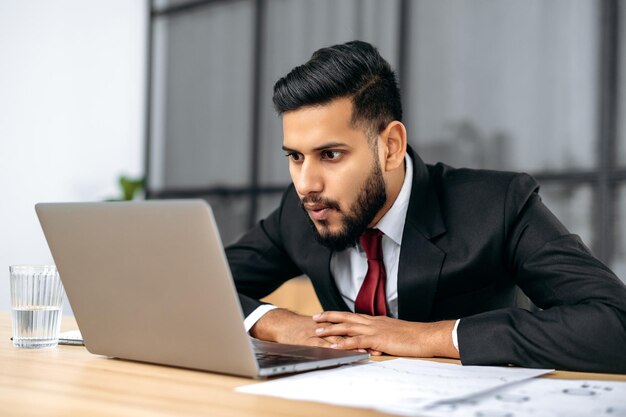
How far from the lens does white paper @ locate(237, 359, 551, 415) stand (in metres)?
0.85

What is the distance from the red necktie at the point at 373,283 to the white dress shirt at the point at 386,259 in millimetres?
28

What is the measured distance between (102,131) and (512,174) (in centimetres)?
419

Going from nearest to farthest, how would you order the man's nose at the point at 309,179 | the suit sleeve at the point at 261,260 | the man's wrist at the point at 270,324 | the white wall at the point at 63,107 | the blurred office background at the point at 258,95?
1. the man's wrist at the point at 270,324
2. the man's nose at the point at 309,179
3. the suit sleeve at the point at 261,260
4. the blurred office background at the point at 258,95
5. the white wall at the point at 63,107

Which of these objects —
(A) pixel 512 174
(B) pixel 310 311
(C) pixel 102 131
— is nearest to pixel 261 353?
(A) pixel 512 174

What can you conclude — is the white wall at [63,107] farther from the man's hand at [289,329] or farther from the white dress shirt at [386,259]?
the man's hand at [289,329]

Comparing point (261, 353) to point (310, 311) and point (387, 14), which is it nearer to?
point (310, 311)

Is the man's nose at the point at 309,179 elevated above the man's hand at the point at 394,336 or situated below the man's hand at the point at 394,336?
above

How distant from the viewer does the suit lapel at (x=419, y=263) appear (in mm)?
1676

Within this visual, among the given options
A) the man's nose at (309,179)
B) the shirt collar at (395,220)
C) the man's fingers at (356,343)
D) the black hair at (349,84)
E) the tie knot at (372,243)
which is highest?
the black hair at (349,84)

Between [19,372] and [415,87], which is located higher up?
[415,87]

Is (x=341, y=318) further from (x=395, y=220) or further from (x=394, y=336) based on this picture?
(x=395, y=220)

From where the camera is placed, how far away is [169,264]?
3.33 ft

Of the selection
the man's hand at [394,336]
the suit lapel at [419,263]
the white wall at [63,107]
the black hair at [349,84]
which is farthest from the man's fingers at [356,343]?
the white wall at [63,107]

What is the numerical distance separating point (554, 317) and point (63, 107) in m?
4.48
